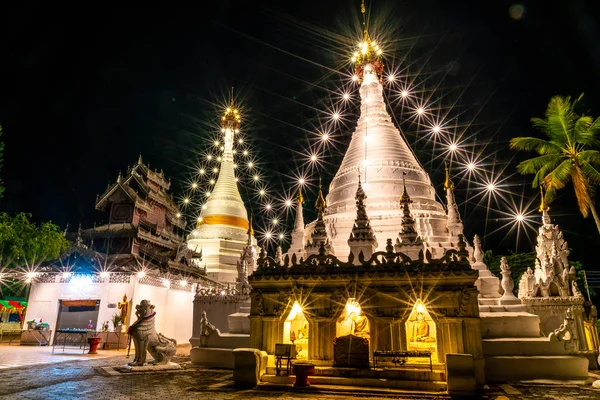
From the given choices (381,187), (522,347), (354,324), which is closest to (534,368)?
(522,347)

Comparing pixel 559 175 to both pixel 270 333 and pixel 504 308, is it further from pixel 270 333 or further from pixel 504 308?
pixel 270 333

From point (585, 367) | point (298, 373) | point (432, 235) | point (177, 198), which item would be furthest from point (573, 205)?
point (177, 198)

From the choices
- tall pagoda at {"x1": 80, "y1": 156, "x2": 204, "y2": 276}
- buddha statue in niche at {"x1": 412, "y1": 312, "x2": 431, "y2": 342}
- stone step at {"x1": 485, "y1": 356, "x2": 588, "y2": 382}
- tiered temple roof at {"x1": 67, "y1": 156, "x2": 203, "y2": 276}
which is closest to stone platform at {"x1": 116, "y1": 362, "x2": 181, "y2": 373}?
buddha statue in niche at {"x1": 412, "y1": 312, "x2": 431, "y2": 342}

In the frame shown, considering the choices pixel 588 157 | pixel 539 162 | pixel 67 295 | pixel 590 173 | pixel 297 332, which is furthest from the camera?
pixel 67 295

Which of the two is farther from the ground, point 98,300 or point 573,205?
point 573,205

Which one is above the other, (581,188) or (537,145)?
(537,145)

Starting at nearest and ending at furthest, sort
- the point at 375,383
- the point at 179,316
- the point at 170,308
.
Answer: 1. the point at 375,383
2. the point at 170,308
3. the point at 179,316

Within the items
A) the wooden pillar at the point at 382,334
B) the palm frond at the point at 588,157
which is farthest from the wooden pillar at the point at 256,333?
the palm frond at the point at 588,157

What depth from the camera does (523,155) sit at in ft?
126

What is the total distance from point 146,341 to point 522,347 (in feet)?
40.9

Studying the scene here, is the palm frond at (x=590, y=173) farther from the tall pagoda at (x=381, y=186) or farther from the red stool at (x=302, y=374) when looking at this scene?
the red stool at (x=302, y=374)

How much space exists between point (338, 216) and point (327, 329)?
11.0 meters

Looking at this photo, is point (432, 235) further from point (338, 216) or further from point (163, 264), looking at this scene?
point (163, 264)

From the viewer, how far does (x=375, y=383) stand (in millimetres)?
10469
